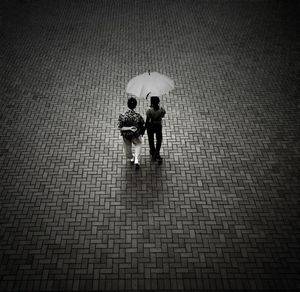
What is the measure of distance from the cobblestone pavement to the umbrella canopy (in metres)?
1.79

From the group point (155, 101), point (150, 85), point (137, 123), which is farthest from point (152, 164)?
point (150, 85)

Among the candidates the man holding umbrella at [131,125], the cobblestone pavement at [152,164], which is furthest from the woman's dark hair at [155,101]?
the cobblestone pavement at [152,164]

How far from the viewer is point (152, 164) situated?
22.7 feet

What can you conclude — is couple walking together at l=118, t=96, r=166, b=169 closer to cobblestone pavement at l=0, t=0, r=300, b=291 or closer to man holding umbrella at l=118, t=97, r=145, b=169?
man holding umbrella at l=118, t=97, r=145, b=169

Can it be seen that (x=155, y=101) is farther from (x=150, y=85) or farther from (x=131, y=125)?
(x=131, y=125)

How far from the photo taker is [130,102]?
5730mm

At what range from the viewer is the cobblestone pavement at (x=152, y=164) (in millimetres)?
5160

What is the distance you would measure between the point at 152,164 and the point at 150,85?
192cm

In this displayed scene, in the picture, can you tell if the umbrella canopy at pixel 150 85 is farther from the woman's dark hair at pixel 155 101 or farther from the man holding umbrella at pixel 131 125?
the man holding umbrella at pixel 131 125

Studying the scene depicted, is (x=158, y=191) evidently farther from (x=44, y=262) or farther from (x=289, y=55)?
(x=289, y=55)

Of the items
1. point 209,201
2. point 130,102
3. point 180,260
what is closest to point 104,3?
point 130,102

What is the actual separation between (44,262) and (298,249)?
449cm

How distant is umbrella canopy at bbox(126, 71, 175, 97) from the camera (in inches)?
231

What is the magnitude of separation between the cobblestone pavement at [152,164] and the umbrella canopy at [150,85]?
1787mm
